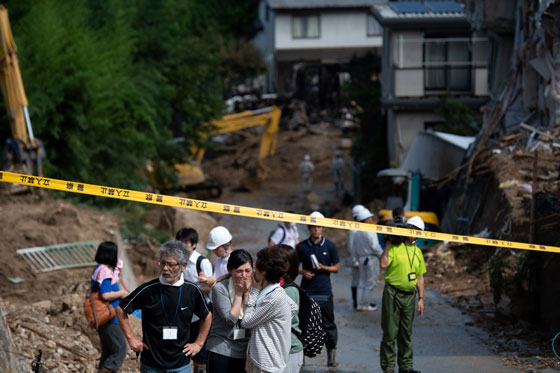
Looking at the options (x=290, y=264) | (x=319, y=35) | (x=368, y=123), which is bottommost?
(x=368, y=123)

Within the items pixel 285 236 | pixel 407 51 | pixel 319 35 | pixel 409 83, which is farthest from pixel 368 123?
pixel 285 236

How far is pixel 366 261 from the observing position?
13.0 metres

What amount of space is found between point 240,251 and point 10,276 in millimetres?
8582

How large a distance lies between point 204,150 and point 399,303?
87.9 feet

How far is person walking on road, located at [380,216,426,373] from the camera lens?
8.55 metres

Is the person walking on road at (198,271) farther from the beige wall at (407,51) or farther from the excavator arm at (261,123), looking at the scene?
the excavator arm at (261,123)

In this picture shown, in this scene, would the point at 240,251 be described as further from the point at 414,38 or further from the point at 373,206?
the point at 414,38

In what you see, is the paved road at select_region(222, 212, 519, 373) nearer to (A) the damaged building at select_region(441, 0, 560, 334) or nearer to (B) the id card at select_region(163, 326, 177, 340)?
(A) the damaged building at select_region(441, 0, 560, 334)

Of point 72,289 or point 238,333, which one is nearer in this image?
point 238,333

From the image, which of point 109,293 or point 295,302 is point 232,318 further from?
point 109,293

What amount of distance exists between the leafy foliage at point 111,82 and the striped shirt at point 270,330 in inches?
681

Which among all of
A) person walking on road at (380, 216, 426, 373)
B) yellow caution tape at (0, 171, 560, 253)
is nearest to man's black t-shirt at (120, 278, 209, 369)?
yellow caution tape at (0, 171, 560, 253)

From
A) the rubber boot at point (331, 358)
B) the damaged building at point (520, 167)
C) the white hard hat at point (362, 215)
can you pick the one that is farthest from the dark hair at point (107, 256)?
the damaged building at point (520, 167)

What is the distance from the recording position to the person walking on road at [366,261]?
42.3 ft
